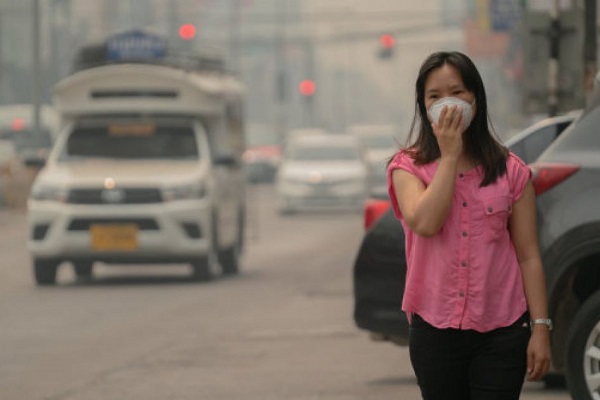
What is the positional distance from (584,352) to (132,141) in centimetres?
1275

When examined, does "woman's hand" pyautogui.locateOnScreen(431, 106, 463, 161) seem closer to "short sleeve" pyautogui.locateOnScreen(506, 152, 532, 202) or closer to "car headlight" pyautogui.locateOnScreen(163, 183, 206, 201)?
"short sleeve" pyautogui.locateOnScreen(506, 152, 532, 202)

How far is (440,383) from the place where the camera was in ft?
19.4

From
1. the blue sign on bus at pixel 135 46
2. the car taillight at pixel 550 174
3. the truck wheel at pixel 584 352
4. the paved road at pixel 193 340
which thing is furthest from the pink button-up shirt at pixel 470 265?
the blue sign on bus at pixel 135 46

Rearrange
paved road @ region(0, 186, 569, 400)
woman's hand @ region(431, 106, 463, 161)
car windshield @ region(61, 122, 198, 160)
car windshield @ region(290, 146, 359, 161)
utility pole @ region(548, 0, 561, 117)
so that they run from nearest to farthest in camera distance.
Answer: woman's hand @ region(431, 106, 463, 161) < paved road @ region(0, 186, 569, 400) < utility pole @ region(548, 0, 561, 117) < car windshield @ region(61, 122, 198, 160) < car windshield @ region(290, 146, 359, 161)

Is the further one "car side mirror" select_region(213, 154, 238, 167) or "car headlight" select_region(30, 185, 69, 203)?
"car side mirror" select_region(213, 154, 238, 167)

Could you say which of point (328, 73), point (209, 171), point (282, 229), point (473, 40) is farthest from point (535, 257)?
point (328, 73)

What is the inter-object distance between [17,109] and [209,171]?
154 feet

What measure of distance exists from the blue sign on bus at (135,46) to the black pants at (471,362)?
17.5 meters

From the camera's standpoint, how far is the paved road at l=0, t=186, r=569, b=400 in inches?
449

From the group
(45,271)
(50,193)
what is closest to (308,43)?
(45,271)

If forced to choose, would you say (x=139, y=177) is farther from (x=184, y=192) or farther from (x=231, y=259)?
(x=231, y=259)

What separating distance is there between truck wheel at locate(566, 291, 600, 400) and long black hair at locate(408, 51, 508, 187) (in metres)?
3.33

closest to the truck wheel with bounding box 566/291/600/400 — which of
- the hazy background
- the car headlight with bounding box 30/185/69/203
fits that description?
the car headlight with bounding box 30/185/69/203

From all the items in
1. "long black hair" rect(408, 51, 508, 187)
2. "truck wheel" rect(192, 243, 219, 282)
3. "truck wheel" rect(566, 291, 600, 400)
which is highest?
"long black hair" rect(408, 51, 508, 187)
